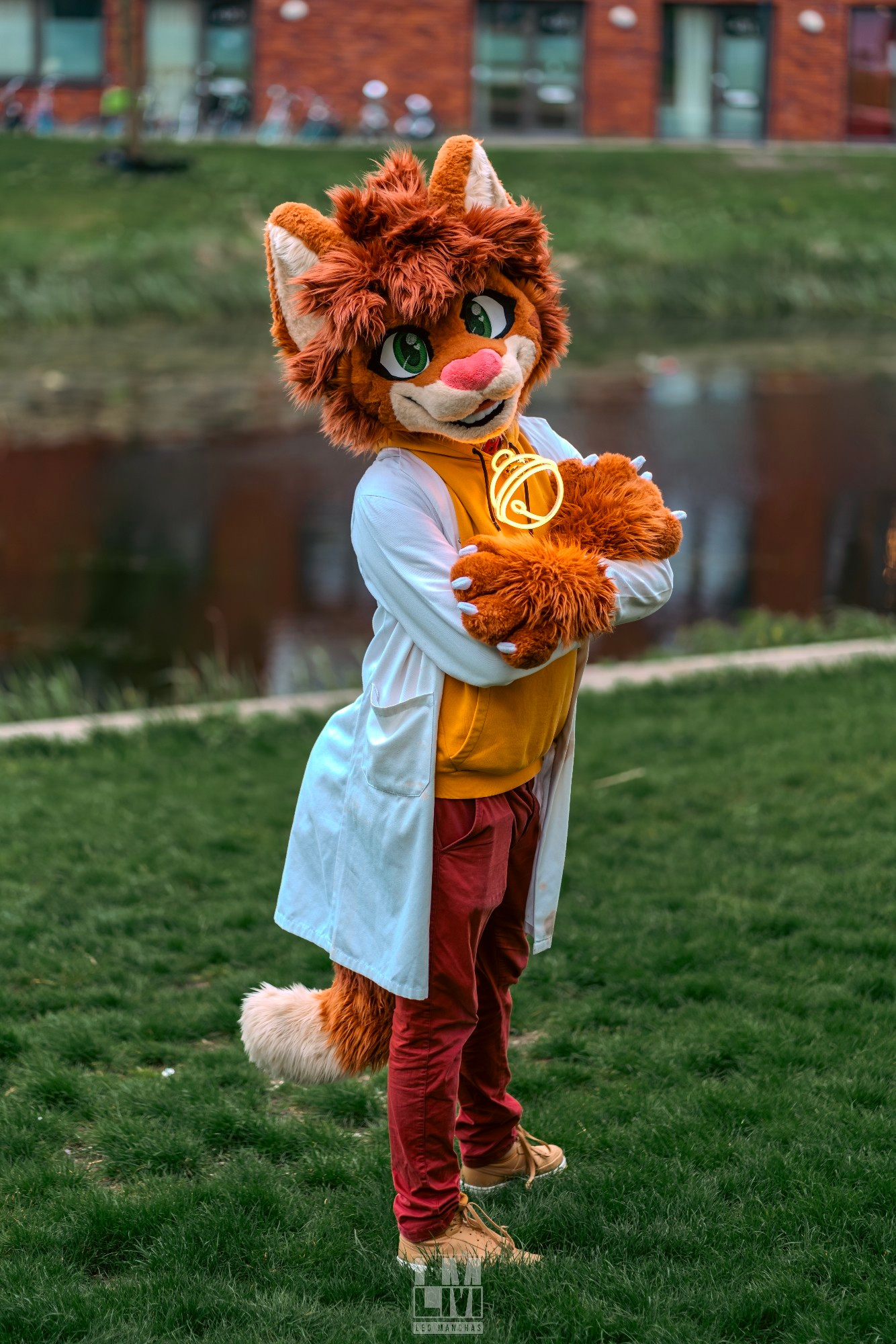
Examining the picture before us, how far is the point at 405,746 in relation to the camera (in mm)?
2721

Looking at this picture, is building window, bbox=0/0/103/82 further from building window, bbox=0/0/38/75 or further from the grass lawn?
the grass lawn

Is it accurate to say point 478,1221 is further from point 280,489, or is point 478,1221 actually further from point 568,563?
point 280,489

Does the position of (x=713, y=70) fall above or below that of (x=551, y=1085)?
above

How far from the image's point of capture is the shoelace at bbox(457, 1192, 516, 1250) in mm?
Answer: 2904

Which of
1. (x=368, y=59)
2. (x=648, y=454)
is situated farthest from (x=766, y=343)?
(x=368, y=59)

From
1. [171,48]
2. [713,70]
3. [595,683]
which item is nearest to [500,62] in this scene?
[713,70]

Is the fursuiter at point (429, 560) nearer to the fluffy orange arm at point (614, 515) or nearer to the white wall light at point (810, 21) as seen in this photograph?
the fluffy orange arm at point (614, 515)

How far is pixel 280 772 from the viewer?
6.40m

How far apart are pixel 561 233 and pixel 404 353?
20.7 metres

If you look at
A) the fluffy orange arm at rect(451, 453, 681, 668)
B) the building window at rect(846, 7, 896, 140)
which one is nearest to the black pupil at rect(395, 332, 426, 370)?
the fluffy orange arm at rect(451, 453, 681, 668)

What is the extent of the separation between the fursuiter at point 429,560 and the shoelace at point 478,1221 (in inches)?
12.7

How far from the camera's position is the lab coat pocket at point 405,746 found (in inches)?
107

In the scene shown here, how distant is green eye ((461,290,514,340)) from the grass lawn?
1.80 metres

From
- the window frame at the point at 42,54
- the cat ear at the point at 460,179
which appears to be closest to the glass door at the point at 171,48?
the window frame at the point at 42,54
